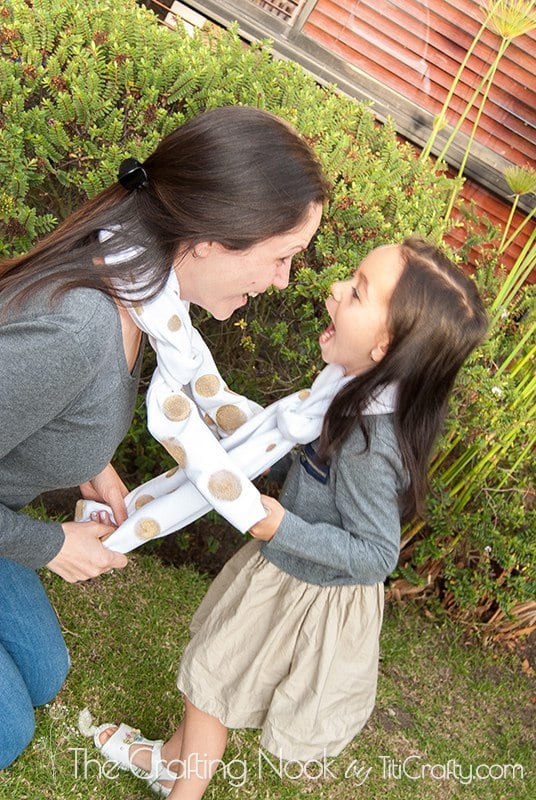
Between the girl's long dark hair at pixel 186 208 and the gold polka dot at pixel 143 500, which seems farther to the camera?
the gold polka dot at pixel 143 500

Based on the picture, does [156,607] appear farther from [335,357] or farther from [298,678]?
[335,357]

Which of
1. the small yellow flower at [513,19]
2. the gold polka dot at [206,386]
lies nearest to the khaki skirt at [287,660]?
the gold polka dot at [206,386]

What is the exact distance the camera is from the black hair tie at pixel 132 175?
1944mm

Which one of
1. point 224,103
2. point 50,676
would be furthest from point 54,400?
point 224,103

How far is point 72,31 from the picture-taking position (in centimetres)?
283

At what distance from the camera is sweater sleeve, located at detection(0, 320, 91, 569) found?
1747mm

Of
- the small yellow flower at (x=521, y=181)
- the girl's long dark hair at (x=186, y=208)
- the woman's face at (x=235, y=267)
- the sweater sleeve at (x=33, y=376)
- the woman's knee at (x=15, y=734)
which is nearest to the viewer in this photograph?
the sweater sleeve at (x=33, y=376)

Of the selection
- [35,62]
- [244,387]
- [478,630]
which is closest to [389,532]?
[244,387]

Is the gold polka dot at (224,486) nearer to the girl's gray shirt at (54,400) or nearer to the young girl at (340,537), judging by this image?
the young girl at (340,537)

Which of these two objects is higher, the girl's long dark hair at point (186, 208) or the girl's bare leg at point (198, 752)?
the girl's long dark hair at point (186, 208)

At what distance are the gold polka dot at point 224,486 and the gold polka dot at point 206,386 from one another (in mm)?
353

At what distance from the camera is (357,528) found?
2.11 metres

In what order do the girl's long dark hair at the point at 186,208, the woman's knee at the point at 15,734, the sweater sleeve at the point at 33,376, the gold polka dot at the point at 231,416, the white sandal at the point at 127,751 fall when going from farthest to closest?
1. the white sandal at the point at 127,751
2. the gold polka dot at the point at 231,416
3. the woman's knee at the point at 15,734
4. the girl's long dark hair at the point at 186,208
5. the sweater sleeve at the point at 33,376

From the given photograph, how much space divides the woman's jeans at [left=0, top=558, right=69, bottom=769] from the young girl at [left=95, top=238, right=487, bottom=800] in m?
0.39
